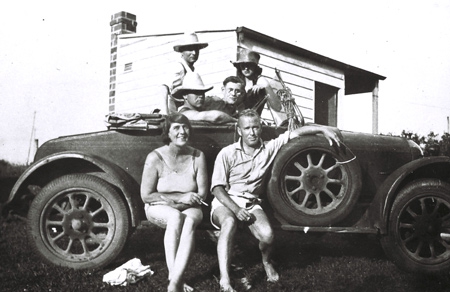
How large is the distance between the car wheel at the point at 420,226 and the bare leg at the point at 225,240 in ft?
4.54

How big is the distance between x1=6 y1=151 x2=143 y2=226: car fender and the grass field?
58cm

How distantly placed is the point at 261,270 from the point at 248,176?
33.0 inches

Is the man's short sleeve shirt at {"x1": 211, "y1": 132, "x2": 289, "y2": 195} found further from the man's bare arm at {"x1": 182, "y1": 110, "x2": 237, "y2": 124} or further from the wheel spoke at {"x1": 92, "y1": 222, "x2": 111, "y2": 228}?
the wheel spoke at {"x1": 92, "y1": 222, "x2": 111, "y2": 228}

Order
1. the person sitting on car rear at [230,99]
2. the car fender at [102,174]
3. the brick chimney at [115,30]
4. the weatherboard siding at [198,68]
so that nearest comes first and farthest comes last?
the car fender at [102,174], the person sitting on car rear at [230,99], the weatherboard siding at [198,68], the brick chimney at [115,30]

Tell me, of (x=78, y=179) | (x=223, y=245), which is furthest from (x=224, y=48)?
(x=223, y=245)

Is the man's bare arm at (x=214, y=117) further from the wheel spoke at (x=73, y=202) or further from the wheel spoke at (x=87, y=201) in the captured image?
the wheel spoke at (x=73, y=202)

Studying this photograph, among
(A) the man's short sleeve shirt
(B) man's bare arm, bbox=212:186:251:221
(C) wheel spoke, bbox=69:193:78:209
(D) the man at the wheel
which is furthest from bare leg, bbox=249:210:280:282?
(C) wheel spoke, bbox=69:193:78:209

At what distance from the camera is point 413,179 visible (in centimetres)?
427

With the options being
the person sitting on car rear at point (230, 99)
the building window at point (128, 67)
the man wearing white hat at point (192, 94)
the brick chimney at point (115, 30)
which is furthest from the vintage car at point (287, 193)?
the brick chimney at point (115, 30)

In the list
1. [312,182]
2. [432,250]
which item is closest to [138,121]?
[312,182]

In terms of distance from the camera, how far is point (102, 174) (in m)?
4.32

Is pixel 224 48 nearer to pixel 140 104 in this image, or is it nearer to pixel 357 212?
pixel 140 104

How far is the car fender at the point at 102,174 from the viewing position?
406 centimetres

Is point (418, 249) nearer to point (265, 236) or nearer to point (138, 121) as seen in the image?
point (265, 236)
